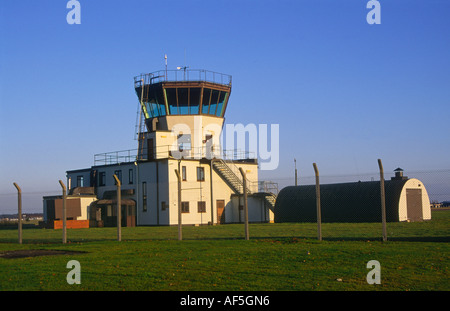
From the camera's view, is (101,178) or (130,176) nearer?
(130,176)

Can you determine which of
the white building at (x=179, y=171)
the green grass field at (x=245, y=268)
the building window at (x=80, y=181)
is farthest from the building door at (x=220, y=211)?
the green grass field at (x=245, y=268)

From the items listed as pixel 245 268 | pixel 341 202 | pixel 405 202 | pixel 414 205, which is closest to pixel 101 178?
pixel 341 202

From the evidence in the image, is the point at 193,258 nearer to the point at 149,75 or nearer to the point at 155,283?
the point at 155,283

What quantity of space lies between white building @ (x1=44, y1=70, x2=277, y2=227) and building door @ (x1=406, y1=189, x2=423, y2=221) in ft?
42.3

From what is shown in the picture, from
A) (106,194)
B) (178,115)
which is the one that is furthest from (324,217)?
(106,194)

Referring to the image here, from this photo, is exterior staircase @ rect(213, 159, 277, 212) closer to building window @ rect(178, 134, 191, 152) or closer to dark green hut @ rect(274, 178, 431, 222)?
building window @ rect(178, 134, 191, 152)

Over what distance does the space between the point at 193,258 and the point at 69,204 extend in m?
34.7

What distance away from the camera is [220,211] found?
159ft

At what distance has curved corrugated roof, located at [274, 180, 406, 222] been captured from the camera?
125 ft

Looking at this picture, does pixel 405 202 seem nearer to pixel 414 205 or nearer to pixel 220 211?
pixel 414 205

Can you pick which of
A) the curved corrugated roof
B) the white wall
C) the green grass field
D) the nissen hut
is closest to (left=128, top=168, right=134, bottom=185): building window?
the curved corrugated roof

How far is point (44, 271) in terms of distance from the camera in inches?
466

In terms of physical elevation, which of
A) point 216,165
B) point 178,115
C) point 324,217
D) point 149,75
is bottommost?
point 324,217

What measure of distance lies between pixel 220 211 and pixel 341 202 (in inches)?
484
